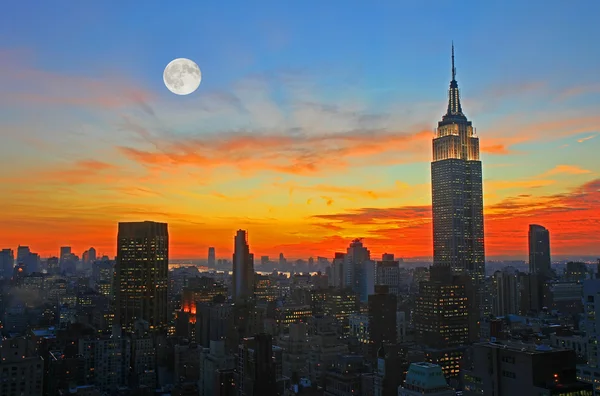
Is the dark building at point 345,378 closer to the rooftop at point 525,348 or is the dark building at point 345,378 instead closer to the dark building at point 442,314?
the rooftop at point 525,348

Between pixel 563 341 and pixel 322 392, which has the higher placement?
pixel 563 341

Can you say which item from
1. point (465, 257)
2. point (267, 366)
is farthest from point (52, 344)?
point (465, 257)

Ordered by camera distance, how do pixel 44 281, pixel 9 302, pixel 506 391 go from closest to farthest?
pixel 506 391
pixel 9 302
pixel 44 281

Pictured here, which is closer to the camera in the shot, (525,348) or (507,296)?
(525,348)

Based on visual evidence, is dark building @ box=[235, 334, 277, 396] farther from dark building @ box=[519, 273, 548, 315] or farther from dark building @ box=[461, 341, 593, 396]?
dark building @ box=[519, 273, 548, 315]

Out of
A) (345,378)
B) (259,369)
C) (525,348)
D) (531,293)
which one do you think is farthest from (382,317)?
(531,293)

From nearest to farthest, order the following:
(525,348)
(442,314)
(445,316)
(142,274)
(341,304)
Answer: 1. (525,348)
2. (442,314)
3. (445,316)
4. (142,274)
5. (341,304)

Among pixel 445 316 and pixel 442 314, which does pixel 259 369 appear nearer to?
pixel 442 314

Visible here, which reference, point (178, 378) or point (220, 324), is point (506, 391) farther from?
point (220, 324)

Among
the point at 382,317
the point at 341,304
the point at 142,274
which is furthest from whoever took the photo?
the point at 341,304
